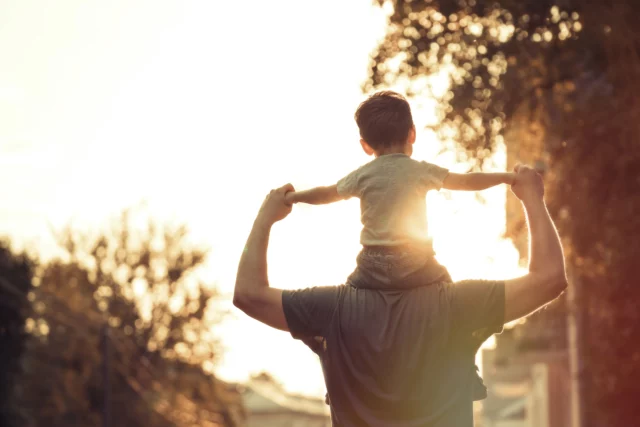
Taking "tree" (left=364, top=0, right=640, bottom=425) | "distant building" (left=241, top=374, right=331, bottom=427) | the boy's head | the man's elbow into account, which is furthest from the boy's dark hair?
"distant building" (left=241, top=374, right=331, bottom=427)

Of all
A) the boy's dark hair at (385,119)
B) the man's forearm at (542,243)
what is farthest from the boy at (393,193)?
the man's forearm at (542,243)

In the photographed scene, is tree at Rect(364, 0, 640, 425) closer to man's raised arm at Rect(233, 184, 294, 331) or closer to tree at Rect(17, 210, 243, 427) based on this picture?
man's raised arm at Rect(233, 184, 294, 331)

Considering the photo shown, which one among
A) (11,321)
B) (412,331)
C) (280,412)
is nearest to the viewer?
(412,331)

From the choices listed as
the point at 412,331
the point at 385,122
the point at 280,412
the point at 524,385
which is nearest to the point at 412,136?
the point at 385,122

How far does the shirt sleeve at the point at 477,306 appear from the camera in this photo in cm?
346

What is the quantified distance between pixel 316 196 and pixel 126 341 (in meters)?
55.7

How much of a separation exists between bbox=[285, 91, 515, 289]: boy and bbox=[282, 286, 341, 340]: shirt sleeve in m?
0.09

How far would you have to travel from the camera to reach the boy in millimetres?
3525

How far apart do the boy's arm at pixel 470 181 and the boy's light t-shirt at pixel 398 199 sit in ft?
0.06

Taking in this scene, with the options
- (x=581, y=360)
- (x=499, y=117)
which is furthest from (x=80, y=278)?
(x=499, y=117)

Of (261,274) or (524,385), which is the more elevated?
(261,274)

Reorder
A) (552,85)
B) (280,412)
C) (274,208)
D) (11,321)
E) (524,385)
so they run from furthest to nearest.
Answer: (280,412) → (524,385) → (11,321) → (552,85) → (274,208)

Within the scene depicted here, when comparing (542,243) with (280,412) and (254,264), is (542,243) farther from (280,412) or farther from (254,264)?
(280,412)

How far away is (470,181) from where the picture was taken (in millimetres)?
3525
